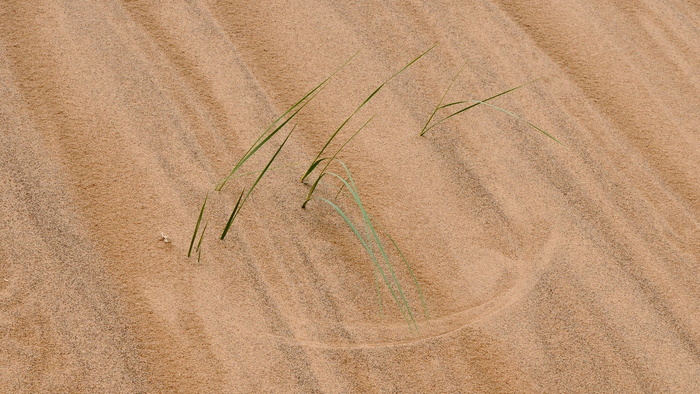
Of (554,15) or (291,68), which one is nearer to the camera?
(291,68)

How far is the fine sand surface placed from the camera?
133 centimetres

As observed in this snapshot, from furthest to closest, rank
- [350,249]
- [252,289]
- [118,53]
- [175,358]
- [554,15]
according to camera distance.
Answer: [554,15] → [118,53] → [350,249] → [252,289] → [175,358]

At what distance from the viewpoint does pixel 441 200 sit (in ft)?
5.41

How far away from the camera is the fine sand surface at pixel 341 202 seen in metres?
1.33

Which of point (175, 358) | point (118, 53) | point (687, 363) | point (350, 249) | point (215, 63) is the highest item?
point (118, 53)

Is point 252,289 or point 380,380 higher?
point 252,289

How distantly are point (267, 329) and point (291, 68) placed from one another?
0.73 m

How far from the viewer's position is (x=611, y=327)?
1.48 metres

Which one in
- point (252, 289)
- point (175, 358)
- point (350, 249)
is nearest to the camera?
point (175, 358)

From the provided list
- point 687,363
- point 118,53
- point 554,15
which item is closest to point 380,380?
point 687,363

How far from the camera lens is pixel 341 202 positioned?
1617 mm

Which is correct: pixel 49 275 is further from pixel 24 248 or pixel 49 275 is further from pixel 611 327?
pixel 611 327

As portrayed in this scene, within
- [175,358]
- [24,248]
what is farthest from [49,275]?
[175,358]

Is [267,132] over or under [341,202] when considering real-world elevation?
over
